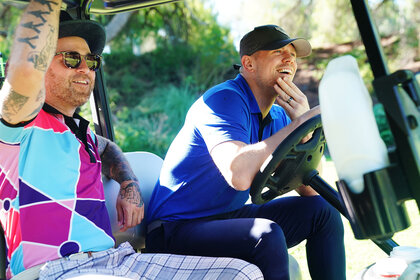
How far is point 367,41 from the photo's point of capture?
1.27 meters

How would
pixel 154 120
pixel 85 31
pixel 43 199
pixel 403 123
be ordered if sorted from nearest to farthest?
pixel 403 123 < pixel 43 199 < pixel 85 31 < pixel 154 120

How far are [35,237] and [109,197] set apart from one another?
1.83 feet

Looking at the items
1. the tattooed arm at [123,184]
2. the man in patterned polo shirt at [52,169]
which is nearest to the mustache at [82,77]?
the man in patterned polo shirt at [52,169]

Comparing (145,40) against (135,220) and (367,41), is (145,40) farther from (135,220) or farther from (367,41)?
(367,41)

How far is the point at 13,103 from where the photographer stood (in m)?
1.64

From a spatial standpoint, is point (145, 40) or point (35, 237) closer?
point (35, 237)

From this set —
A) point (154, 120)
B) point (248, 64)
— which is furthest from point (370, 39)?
point (154, 120)

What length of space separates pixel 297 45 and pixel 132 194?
1.06 meters

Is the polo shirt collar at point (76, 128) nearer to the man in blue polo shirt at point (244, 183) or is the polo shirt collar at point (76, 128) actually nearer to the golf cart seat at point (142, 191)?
the golf cart seat at point (142, 191)

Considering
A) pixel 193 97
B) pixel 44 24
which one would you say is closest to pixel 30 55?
pixel 44 24

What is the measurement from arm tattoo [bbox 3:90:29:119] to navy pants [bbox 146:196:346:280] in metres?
0.88

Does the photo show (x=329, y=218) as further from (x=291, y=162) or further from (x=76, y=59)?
(x=76, y=59)

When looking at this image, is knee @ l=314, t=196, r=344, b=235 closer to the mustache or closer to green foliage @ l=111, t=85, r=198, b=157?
the mustache

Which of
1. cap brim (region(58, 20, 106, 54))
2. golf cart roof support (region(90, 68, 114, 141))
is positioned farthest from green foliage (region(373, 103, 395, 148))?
golf cart roof support (region(90, 68, 114, 141))
